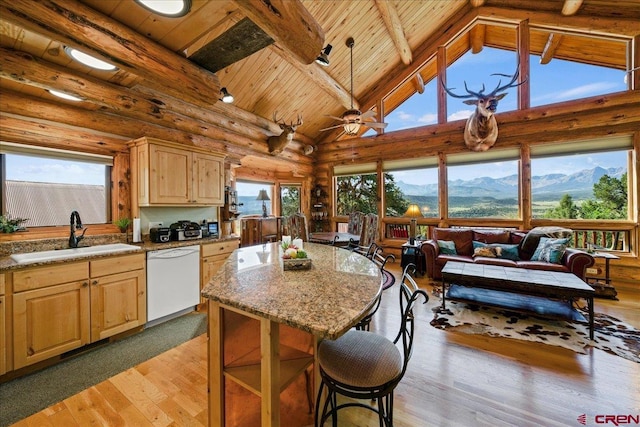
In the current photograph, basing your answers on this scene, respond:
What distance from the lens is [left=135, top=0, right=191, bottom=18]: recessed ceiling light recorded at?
1.42 meters

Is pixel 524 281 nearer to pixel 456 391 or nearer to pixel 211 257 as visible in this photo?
pixel 456 391

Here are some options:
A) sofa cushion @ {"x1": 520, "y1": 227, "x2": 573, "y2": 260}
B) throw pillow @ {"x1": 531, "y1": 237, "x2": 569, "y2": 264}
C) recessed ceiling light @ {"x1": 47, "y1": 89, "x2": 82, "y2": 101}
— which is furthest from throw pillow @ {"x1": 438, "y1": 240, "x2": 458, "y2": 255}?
recessed ceiling light @ {"x1": 47, "y1": 89, "x2": 82, "y2": 101}

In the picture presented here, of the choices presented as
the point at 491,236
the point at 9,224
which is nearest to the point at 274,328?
the point at 9,224

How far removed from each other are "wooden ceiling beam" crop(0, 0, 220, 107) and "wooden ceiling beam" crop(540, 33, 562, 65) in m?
6.35

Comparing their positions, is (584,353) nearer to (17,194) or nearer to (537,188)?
(537,188)

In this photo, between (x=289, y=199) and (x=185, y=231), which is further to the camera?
(x=289, y=199)

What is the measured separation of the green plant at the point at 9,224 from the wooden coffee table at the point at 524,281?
15.9 ft

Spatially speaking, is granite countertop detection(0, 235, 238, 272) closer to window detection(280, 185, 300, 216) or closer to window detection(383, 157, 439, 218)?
window detection(280, 185, 300, 216)

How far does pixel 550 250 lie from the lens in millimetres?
3789

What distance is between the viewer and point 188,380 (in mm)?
2041

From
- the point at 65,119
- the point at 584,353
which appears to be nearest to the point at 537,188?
the point at 584,353

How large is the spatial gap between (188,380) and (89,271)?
1.46 meters

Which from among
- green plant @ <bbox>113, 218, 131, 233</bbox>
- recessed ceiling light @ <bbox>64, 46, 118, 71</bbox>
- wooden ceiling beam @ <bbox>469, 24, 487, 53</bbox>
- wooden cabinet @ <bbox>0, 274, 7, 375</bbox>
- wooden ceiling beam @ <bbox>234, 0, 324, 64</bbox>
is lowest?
wooden cabinet @ <bbox>0, 274, 7, 375</bbox>

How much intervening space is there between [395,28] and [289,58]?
2247 mm
